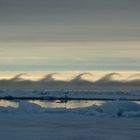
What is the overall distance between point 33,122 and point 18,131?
2.48 m

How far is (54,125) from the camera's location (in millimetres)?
16844

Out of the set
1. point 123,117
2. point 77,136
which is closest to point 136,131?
point 77,136

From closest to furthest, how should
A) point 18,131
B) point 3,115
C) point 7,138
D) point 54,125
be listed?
point 7,138 → point 18,131 → point 54,125 → point 3,115

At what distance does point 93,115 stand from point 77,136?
6234mm

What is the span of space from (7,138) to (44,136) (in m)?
1.06

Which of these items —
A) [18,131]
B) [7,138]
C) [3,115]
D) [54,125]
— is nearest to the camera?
[7,138]

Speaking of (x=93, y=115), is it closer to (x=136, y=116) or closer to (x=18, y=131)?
(x=136, y=116)

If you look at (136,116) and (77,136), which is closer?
(77,136)

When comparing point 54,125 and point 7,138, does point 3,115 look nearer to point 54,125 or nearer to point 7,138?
point 54,125

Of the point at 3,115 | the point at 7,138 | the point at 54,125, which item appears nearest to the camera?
the point at 7,138

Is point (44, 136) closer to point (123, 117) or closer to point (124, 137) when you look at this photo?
point (124, 137)

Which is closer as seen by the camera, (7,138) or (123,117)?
(7,138)

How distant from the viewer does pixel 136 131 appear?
15406 mm

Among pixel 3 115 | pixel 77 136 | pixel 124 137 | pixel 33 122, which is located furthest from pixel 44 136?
pixel 3 115
